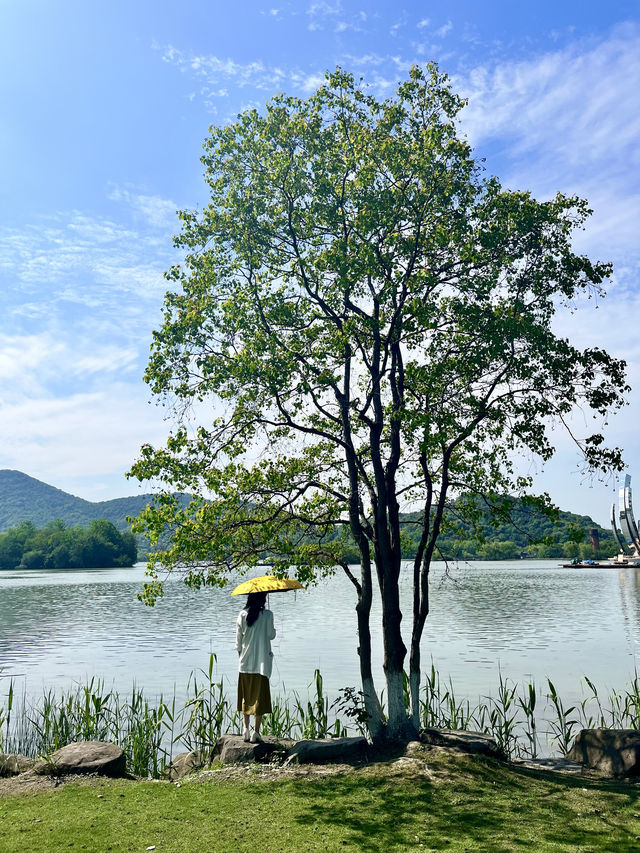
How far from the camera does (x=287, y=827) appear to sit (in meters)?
7.27

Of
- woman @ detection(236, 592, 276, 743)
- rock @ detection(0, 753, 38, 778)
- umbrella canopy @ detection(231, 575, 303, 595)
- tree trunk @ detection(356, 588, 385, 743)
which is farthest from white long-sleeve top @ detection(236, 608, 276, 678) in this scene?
rock @ detection(0, 753, 38, 778)

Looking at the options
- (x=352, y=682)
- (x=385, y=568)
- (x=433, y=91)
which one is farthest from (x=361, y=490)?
(x=352, y=682)

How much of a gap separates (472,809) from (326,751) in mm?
2769

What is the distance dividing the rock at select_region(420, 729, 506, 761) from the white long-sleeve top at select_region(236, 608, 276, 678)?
8.63ft

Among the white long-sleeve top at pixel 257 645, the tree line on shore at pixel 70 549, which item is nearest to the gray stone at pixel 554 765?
the white long-sleeve top at pixel 257 645

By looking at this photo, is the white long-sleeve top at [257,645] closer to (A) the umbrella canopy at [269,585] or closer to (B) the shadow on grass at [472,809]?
(A) the umbrella canopy at [269,585]

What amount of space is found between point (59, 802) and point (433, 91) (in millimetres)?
11460

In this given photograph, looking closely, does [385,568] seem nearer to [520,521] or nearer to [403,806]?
[520,521]

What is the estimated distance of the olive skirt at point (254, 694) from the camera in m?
10.8

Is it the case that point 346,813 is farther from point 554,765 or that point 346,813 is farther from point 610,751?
point 610,751

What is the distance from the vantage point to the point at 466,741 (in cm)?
1016

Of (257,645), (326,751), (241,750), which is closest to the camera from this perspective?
(326,751)

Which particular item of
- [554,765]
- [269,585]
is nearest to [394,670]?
[269,585]

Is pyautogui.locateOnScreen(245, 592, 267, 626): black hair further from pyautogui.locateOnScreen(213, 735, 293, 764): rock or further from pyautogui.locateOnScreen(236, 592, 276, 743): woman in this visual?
pyautogui.locateOnScreen(213, 735, 293, 764): rock
